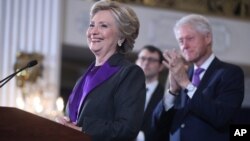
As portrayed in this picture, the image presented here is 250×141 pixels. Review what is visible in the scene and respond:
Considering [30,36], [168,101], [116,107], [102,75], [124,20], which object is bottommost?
[30,36]

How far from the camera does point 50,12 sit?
7.97 metres

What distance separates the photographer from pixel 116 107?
274 cm

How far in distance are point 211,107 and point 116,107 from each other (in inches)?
23.8

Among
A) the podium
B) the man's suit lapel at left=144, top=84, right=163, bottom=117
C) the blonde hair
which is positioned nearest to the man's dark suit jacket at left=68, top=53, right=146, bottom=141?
the blonde hair

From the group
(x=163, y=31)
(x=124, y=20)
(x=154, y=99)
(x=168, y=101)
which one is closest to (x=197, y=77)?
(x=168, y=101)

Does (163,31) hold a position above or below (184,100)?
below

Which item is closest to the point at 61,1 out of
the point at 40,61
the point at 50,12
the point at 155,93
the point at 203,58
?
the point at 50,12

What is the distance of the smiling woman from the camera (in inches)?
104

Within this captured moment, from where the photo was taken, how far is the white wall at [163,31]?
8.22 meters

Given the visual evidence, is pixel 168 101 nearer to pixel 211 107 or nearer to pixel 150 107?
pixel 211 107

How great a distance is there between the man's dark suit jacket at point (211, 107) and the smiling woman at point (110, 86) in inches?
19.6

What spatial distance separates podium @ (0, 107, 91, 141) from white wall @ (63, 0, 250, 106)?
19.2 feet

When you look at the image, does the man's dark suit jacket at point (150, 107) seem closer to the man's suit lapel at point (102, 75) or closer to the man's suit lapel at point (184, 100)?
Result: the man's suit lapel at point (184, 100)

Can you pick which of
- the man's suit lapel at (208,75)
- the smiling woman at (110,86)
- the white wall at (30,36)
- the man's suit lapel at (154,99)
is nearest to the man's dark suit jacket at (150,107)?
the man's suit lapel at (154,99)
